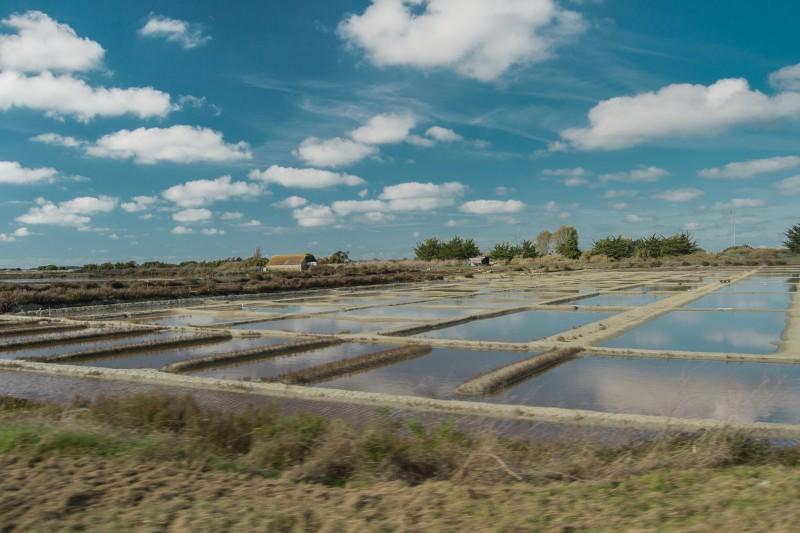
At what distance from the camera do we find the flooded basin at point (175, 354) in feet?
34.0

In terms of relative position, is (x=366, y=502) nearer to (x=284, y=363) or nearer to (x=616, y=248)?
(x=284, y=363)

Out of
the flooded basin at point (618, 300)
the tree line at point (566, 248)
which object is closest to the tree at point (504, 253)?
the tree line at point (566, 248)

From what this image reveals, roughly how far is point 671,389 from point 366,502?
5339mm

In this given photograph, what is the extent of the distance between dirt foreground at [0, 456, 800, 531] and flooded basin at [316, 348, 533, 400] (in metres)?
3.59

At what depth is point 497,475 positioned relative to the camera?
4.03 m

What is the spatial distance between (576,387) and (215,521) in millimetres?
5581

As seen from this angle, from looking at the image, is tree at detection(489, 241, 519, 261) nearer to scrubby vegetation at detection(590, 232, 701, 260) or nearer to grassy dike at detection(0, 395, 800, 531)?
scrubby vegetation at detection(590, 232, 701, 260)

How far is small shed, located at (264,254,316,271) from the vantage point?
68562 mm

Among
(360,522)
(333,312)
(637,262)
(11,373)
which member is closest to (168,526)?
(360,522)

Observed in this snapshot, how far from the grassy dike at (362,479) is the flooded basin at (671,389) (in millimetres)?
1616

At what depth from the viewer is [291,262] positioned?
70625 millimetres

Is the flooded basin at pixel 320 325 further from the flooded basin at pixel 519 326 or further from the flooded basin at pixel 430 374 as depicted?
the flooded basin at pixel 430 374

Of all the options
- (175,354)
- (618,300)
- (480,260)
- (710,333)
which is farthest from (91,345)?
(480,260)

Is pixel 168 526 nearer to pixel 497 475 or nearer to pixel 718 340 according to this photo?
pixel 497 475
